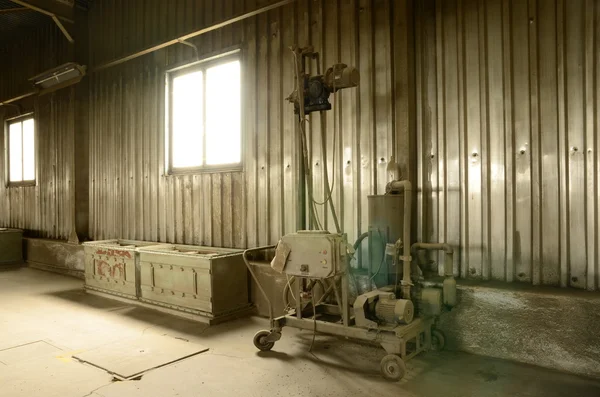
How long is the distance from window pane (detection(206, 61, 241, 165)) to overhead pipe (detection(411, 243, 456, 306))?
303cm

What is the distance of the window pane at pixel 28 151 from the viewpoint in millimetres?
10156

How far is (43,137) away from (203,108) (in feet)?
17.5

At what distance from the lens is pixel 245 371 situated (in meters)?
3.79

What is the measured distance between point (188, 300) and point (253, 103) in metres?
2.72

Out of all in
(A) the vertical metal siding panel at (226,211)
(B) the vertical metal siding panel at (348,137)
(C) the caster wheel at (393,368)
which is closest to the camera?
(C) the caster wheel at (393,368)

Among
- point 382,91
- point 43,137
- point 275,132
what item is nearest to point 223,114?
point 275,132

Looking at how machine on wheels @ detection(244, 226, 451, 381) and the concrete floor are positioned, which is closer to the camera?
the concrete floor

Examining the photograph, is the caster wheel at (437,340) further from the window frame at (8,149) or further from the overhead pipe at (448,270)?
the window frame at (8,149)

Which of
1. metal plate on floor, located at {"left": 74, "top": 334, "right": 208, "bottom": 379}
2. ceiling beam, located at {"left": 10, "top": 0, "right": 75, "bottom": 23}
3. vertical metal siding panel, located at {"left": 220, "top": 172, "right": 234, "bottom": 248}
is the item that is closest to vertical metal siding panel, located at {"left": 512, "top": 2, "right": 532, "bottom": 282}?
metal plate on floor, located at {"left": 74, "top": 334, "right": 208, "bottom": 379}

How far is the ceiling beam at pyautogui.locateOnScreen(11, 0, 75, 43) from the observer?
25.0ft

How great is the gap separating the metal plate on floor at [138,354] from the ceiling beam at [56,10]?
6.31 meters

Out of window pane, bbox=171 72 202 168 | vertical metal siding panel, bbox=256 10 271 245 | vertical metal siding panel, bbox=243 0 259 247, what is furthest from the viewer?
window pane, bbox=171 72 202 168

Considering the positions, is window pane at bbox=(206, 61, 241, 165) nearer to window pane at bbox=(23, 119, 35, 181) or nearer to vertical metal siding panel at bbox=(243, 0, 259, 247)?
vertical metal siding panel at bbox=(243, 0, 259, 247)

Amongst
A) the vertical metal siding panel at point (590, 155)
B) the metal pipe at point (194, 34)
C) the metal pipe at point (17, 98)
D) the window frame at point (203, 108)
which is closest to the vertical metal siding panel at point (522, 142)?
the vertical metal siding panel at point (590, 155)
